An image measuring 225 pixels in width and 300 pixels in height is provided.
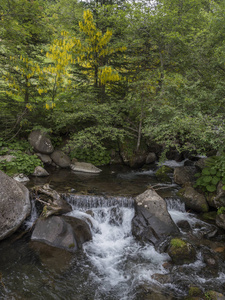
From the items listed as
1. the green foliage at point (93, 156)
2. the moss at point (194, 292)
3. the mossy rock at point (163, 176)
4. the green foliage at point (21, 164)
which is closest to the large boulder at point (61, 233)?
the moss at point (194, 292)

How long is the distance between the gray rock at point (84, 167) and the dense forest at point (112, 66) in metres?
0.96

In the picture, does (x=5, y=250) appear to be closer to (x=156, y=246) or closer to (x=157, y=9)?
(x=156, y=246)

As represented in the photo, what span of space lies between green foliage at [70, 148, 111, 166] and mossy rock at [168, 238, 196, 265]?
8026 millimetres

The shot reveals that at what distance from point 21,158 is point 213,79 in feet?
33.8

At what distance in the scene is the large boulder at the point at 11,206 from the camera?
584 centimetres

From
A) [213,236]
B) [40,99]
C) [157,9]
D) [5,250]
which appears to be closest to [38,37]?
[40,99]

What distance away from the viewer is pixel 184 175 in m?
10.4

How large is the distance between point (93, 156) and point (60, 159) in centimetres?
225

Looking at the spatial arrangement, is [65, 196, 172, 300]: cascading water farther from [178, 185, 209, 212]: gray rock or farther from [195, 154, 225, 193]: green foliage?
[195, 154, 225, 193]: green foliage

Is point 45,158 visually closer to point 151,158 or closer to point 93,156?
point 93,156

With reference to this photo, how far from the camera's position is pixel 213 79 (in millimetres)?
8898

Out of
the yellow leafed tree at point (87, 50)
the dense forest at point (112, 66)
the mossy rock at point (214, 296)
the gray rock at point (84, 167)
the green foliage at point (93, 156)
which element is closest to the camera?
the mossy rock at point (214, 296)

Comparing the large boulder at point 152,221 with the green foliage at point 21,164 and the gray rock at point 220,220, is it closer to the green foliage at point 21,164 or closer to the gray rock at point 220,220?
the gray rock at point 220,220

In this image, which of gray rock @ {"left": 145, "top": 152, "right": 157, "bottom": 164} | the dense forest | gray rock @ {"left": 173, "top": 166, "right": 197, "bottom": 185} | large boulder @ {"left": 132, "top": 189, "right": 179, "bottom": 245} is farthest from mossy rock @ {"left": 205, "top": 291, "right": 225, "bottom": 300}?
gray rock @ {"left": 145, "top": 152, "right": 157, "bottom": 164}
